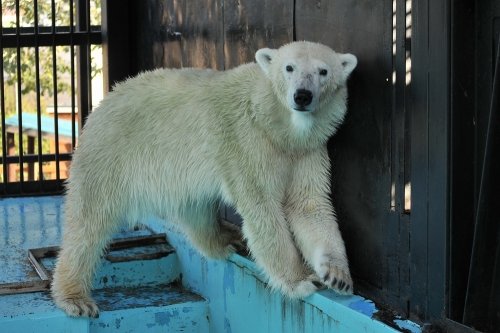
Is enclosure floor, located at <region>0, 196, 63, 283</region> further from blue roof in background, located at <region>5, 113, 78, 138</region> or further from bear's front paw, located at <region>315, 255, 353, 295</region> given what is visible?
blue roof in background, located at <region>5, 113, 78, 138</region>

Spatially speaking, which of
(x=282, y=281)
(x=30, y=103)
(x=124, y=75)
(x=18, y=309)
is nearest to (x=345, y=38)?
(x=282, y=281)

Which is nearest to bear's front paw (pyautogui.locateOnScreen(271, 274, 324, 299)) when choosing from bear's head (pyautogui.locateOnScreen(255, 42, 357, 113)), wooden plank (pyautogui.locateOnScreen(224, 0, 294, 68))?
bear's head (pyautogui.locateOnScreen(255, 42, 357, 113))

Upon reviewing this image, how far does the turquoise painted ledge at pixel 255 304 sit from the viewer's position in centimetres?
361

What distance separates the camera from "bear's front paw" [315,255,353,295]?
3.70 m

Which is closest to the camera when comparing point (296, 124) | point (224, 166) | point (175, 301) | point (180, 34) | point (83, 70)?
point (296, 124)

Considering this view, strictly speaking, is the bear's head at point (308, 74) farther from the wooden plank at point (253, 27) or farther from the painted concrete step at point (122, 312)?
the painted concrete step at point (122, 312)

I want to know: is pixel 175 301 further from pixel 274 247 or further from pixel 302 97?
pixel 302 97

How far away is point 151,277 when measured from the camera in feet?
17.6

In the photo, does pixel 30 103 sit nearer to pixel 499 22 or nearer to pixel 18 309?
pixel 18 309

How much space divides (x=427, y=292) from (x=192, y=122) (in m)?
1.42

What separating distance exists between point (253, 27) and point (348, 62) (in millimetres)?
1248

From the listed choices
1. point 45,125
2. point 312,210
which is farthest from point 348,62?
point 45,125

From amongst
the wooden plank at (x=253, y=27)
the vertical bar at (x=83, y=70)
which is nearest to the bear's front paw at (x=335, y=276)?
the wooden plank at (x=253, y=27)

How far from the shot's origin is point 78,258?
14.8ft
